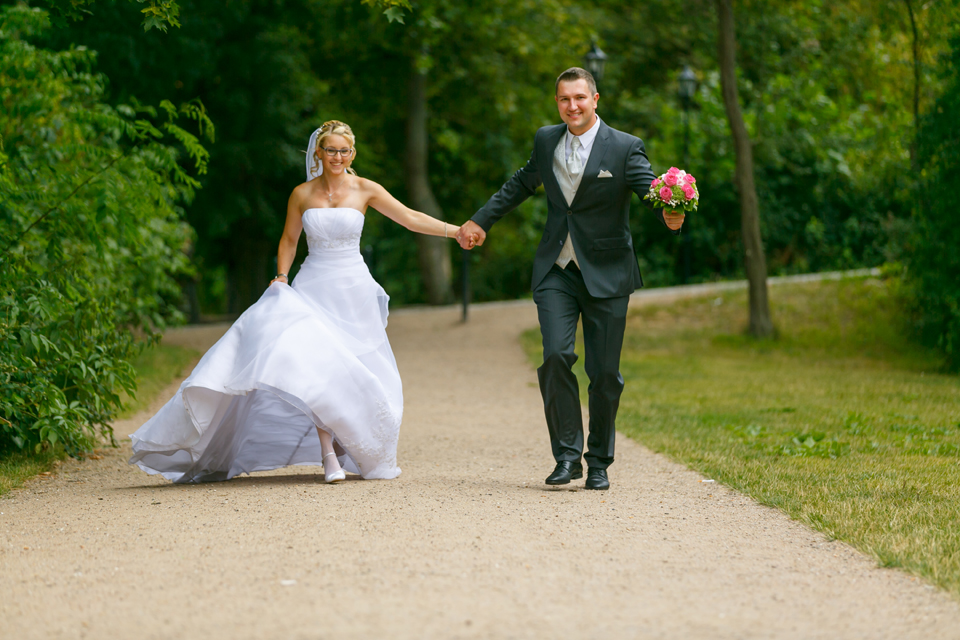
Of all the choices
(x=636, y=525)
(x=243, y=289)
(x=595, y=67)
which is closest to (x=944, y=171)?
(x=595, y=67)

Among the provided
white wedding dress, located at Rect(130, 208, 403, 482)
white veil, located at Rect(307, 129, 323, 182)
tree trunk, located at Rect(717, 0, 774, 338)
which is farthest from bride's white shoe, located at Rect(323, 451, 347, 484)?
tree trunk, located at Rect(717, 0, 774, 338)

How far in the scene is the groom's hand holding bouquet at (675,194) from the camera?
5.66m

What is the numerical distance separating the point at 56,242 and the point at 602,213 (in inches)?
149

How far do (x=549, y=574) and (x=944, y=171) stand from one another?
10463 mm

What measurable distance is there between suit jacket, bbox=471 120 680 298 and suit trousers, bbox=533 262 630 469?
11 centimetres

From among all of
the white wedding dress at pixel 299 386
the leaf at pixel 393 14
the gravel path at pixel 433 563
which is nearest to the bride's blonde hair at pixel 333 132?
the white wedding dress at pixel 299 386

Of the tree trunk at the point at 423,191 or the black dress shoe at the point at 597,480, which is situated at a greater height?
the tree trunk at the point at 423,191

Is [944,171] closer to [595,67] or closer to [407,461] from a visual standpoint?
[595,67]

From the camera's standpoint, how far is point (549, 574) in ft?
13.4

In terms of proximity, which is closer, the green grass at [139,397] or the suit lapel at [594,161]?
the suit lapel at [594,161]

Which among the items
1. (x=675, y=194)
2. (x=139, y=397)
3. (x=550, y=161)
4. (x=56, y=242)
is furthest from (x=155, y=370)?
(x=675, y=194)

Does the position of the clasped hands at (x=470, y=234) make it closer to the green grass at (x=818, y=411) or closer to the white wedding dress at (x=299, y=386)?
the white wedding dress at (x=299, y=386)

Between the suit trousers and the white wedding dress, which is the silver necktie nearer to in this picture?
the suit trousers

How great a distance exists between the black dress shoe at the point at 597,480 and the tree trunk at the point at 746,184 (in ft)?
34.4
